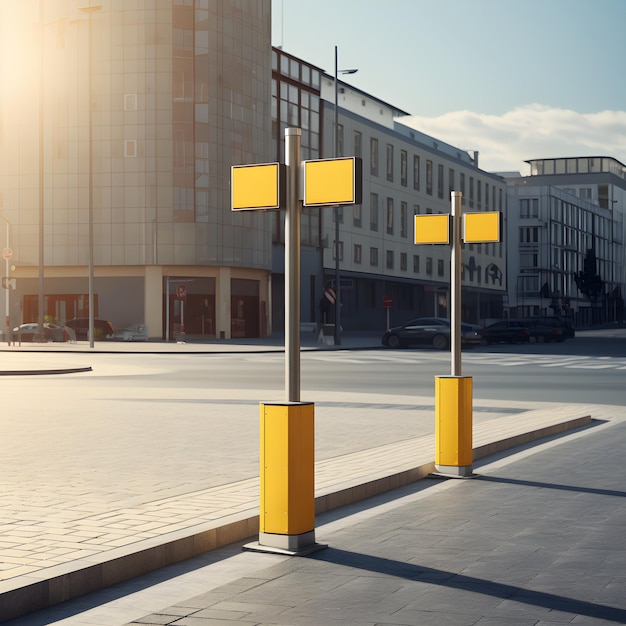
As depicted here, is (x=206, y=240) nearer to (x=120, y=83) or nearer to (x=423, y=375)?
(x=120, y=83)

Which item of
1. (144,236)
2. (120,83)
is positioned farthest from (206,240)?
(120,83)

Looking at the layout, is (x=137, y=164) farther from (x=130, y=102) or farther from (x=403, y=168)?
(x=403, y=168)

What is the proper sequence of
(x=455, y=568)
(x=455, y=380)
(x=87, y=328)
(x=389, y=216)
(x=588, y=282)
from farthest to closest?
(x=588, y=282) < (x=389, y=216) < (x=87, y=328) < (x=455, y=380) < (x=455, y=568)

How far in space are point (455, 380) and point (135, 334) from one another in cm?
5066

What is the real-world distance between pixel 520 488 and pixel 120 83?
57.7m

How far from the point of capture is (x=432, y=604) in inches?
227

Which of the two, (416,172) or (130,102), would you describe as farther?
(416,172)

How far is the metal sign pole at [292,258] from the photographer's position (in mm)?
7328

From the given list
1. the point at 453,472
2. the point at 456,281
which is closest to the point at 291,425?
the point at 453,472

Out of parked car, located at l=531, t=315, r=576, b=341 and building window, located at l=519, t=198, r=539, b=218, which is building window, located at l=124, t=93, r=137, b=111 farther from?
building window, located at l=519, t=198, r=539, b=218

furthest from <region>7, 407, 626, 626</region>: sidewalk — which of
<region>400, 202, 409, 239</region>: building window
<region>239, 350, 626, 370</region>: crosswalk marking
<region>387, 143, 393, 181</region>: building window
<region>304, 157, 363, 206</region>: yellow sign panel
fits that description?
<region>400, 202, 409, 239</region>: building window

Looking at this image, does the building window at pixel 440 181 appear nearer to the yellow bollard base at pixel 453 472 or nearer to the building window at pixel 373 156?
the building window at pixel 373 156

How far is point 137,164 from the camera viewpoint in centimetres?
6391

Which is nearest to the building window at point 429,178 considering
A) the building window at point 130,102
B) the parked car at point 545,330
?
the parked car at point 545,330
